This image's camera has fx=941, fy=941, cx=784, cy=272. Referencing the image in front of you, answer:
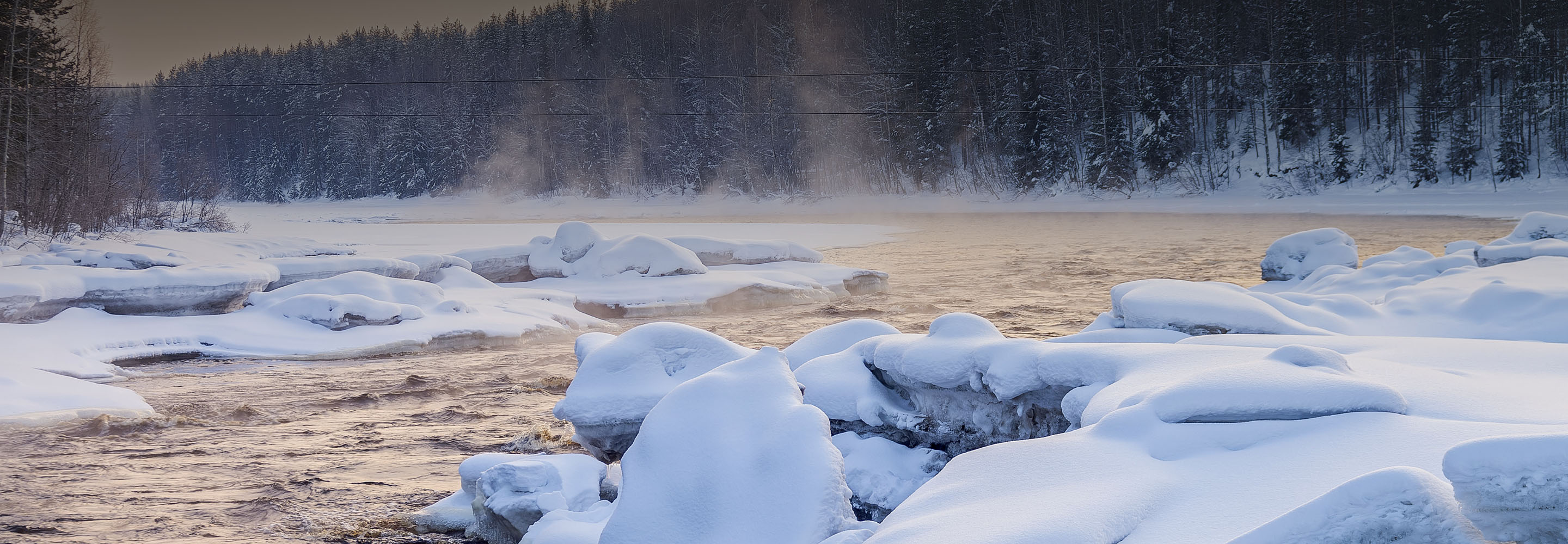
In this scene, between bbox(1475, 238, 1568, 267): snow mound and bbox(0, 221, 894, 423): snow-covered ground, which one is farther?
bbox(1475, 238, 1568, 267): snow mound

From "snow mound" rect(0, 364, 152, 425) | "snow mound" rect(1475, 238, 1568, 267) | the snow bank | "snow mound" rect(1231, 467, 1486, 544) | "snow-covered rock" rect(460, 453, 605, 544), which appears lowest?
"snow-covered rock" rect(460, 453, 605, 544)

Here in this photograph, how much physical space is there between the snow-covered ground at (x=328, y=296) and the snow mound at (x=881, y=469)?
15.8ft

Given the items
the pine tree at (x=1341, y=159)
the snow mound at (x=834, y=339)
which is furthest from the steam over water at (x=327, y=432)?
the pine tree at (x=1341, y=159)

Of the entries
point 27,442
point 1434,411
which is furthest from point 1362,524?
point 27,442

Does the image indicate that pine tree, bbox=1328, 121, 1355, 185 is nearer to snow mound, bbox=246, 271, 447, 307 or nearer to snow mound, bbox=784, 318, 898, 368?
snow mound, bbox=246, 271, 447, 307

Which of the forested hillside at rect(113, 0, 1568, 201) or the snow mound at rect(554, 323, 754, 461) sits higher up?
the forested hillside at rect(113, 0, 1568, 201)

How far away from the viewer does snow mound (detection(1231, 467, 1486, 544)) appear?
2.05 meters

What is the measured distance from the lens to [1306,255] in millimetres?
10398

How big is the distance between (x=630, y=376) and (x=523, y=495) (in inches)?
41.5

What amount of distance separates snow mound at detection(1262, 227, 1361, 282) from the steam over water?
4.48 ft

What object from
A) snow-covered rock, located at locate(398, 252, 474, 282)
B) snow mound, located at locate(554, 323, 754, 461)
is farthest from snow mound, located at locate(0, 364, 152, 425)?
snow-covered rock, located at locate(398, 252, 474, 282)

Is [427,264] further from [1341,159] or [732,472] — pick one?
[1341,159]

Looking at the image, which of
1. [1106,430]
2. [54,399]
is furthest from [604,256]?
[1106,430]

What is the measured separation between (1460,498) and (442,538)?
142 inches
